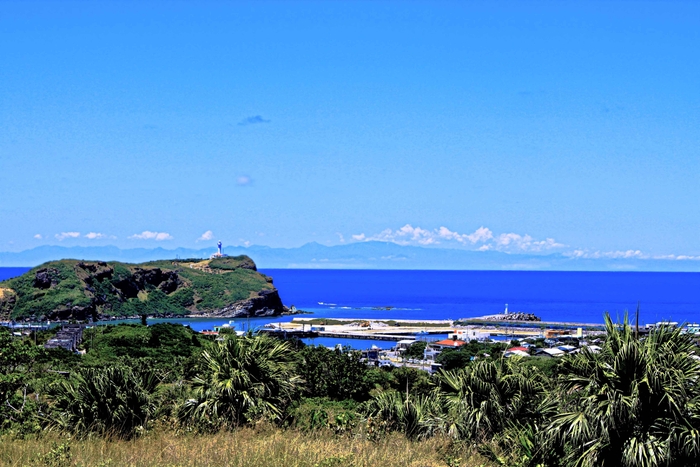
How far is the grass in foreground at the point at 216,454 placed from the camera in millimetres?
6844

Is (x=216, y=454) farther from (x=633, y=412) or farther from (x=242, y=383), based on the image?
(x=633, y=412)

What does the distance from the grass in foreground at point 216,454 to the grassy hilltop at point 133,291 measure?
12459cm

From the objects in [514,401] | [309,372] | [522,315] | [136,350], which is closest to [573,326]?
[522,315]

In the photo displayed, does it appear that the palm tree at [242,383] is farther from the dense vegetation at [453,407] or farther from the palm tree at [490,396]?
the palm tree at [490,396]

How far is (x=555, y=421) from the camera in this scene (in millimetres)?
10234

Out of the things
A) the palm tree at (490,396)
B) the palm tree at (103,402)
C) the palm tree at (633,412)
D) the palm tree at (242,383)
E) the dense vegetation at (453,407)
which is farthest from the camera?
the palm tree at (490,396)

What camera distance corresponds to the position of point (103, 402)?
36.9ft

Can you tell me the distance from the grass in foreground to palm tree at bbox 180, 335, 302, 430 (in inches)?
143

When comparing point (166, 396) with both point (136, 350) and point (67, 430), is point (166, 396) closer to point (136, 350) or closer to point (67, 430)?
point (67, 430)

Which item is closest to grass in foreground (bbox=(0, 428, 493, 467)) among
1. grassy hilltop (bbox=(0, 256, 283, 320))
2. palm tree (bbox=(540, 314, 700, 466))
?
palm tree (bbox=(540, 314, 700, 466))

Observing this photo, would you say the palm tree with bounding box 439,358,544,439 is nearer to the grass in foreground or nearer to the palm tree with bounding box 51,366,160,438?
the grass in foreground

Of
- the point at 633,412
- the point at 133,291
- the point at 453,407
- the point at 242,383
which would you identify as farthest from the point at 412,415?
the point at 133,291

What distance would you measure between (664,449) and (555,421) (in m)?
1.48

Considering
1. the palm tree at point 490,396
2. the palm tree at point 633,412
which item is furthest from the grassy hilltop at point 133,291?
the palm tree at point 633,412
